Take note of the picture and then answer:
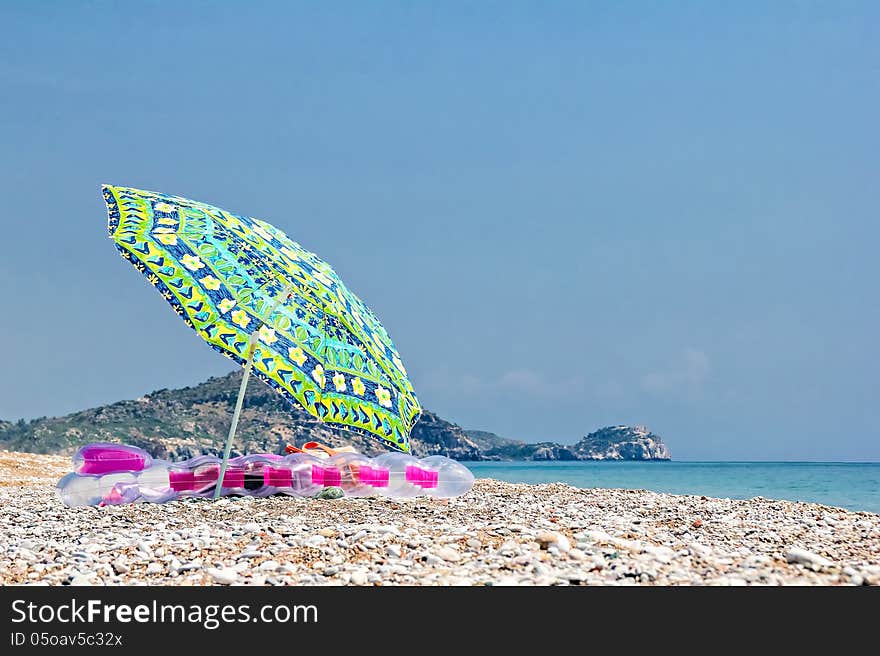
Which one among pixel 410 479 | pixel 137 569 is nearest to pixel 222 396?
pixel 410 479

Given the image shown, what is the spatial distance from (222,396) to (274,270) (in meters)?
58.4

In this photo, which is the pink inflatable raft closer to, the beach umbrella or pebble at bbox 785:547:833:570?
the beach umbrella

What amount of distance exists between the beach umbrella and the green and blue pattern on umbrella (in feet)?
0.05

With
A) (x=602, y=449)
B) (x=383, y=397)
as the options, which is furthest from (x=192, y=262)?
(x=602, y=449)

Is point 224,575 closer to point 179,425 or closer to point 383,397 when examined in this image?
point 383,397

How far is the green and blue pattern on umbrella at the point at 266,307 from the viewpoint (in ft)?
37.3

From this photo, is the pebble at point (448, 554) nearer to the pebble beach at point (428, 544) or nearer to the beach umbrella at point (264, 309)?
the pebble beach at point (428, 544)

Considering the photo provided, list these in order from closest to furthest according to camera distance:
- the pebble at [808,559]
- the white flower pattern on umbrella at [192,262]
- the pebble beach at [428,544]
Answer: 1. the pebble beach at [428,544]
2. the pebble at [808,559]
3. the white flower pattern on umbrella at [192,262]

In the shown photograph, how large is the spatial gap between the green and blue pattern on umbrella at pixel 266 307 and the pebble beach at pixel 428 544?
149 centimetres

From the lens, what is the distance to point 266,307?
12.0 metres

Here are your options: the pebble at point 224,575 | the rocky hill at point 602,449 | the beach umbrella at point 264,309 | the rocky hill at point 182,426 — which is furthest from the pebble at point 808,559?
the rocky hill at point 602,449

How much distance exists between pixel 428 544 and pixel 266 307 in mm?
4761
